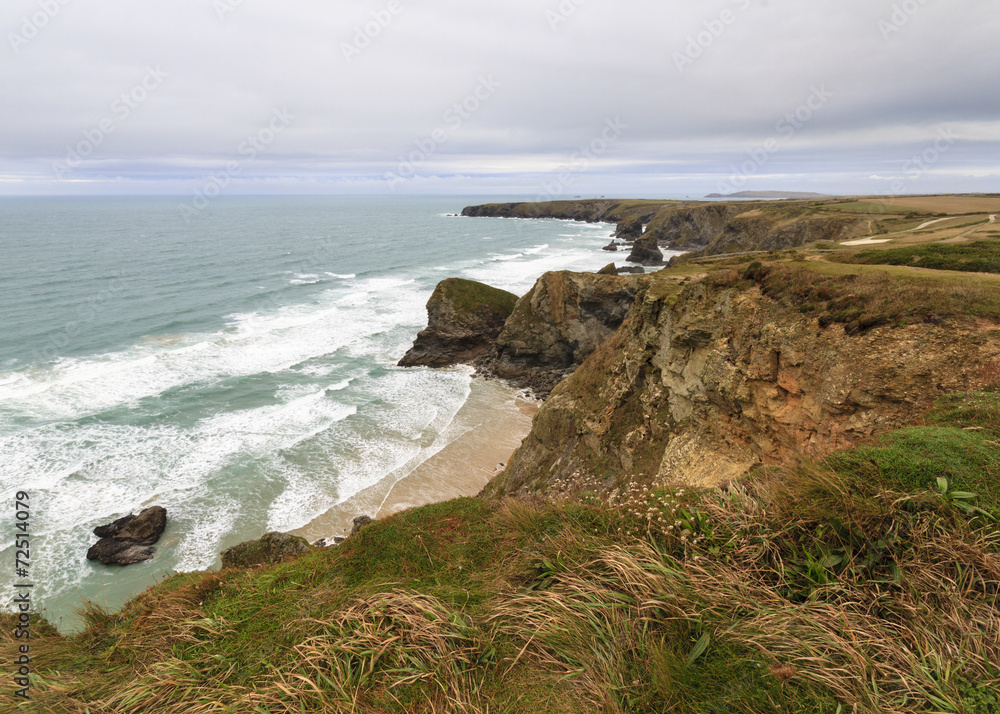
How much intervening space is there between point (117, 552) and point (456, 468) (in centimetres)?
1231

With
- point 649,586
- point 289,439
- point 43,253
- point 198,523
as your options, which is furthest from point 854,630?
point 43,253

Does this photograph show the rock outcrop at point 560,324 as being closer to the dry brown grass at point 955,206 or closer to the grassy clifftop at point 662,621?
the grassy clifftop at point 662,621

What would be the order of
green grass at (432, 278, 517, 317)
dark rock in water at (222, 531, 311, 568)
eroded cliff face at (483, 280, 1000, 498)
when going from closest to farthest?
eroded cliff face at (483, 280, 1000, 498), dark rock in water at (222, 531, 311, 568), green grass at (432, 278, 517, 317)

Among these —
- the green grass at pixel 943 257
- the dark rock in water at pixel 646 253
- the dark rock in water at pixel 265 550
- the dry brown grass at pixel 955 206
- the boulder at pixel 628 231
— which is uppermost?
the dry brown grass at pixel 955 206

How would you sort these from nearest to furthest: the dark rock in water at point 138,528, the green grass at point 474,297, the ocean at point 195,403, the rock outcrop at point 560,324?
the dark rock in water at point 138,528, the ocean at point 195,403, the rock outcrop at point 560,324, the green grass at point 474,297

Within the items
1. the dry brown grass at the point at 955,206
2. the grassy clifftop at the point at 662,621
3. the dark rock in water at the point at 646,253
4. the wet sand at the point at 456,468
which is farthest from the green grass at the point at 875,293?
the dark rock in water at the point at 646,253

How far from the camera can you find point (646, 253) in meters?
74.1

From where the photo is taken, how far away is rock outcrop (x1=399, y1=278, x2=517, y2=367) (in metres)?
35.1

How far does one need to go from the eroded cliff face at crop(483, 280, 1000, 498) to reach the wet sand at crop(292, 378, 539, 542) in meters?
3.27

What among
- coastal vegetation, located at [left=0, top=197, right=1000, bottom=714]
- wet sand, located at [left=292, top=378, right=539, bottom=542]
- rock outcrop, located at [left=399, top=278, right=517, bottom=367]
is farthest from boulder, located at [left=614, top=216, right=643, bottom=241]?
coastal vegetation, located at [left=0, top=197, right=1000, bottom=714]

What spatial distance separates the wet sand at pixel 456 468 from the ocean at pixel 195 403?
26.9 inches

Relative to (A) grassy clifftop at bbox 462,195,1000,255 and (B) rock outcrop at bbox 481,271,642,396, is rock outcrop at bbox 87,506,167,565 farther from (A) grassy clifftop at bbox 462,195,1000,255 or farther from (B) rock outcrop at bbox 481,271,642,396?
(A) grassy clifftop at bbox 462,195,1000,255

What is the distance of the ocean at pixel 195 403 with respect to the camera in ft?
57.6

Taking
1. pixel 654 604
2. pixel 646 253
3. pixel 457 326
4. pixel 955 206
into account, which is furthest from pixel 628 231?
pixel 654 604
